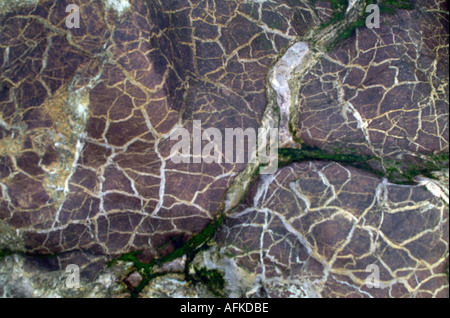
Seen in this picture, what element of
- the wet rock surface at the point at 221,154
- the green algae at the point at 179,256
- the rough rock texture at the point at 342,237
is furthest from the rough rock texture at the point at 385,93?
the green algae at the point at 179,256

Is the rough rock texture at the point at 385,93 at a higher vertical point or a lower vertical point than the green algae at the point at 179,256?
higher

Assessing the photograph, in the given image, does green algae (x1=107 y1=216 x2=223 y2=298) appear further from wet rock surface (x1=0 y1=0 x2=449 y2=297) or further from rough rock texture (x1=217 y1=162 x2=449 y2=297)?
rough rock texture (x1=217 y1=162 x2=449 y2=297)

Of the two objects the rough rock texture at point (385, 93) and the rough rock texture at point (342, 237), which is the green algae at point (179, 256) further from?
the rough rock texture at point (385, 93)

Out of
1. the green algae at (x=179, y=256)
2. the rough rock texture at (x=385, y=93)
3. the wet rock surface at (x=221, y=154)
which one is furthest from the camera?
the rough rock texture at (x=385, y=93)

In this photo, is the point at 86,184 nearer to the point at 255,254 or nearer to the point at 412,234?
the point at 255,254

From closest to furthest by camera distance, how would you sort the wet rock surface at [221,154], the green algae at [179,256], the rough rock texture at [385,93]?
1. the wet rock surface at [221,154]
2. the green algae at [179,256]
3. the rough rock texture at [385,93]

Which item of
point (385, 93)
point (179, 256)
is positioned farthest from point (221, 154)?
point (385, 93)

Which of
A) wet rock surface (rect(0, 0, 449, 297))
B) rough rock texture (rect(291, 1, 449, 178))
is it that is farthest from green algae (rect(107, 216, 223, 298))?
rough rock texture (rect(291, 1, 449, 178))

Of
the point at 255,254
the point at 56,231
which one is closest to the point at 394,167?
the point at 255,254

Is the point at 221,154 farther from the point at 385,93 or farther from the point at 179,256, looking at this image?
the point at 385,93
